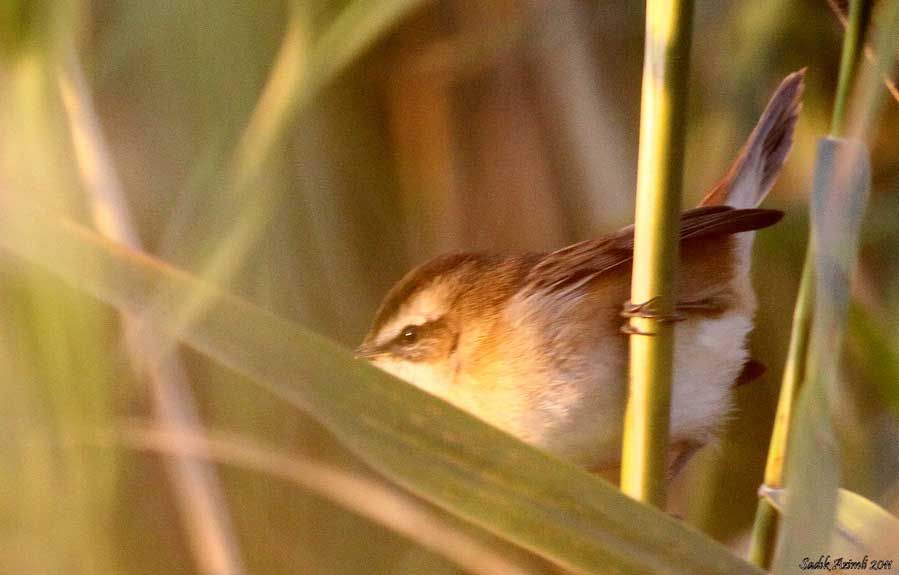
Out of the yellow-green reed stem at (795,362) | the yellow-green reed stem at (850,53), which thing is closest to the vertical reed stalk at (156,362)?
the yellow-green reed stem at (795,362)

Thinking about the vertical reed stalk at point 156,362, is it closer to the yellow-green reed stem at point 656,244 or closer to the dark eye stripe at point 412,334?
the dark eye stripe at point 412,334

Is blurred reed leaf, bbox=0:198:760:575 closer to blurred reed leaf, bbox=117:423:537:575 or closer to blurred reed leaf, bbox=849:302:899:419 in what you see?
blurred reed leaf, bbox=117:423:537:575

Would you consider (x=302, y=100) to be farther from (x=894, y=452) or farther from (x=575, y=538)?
(x=894, y=452)

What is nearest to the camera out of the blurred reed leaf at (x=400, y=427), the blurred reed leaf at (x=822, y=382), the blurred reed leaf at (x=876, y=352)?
the blurred reed leaf at (x=400, y=427)

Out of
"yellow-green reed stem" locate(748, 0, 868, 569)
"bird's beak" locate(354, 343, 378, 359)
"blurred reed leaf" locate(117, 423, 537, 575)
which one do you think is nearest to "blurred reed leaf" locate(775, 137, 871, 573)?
"yellow-green reed stem" locate(748, 0, 868, 569)

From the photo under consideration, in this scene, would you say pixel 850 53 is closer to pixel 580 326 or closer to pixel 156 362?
pixel 580 326

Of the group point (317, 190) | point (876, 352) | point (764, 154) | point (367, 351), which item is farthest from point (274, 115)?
point (876, 352)
